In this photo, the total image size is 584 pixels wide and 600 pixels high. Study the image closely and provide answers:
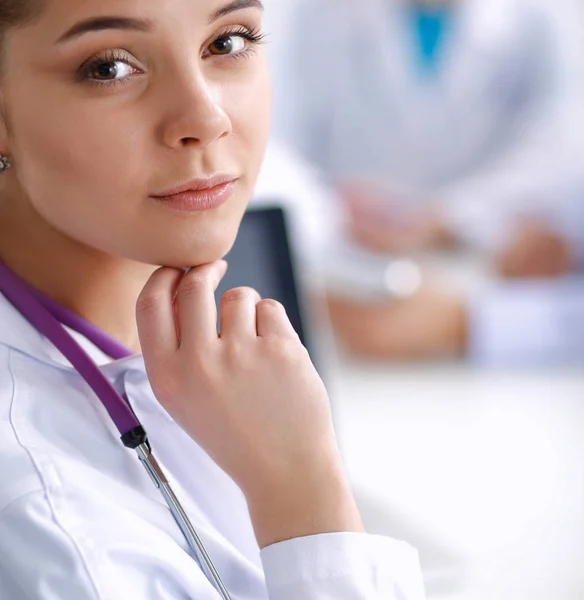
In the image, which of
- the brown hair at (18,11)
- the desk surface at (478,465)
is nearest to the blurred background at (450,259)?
the desk surface at (478,465)

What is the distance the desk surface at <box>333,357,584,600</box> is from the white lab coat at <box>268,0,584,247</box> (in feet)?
3.20

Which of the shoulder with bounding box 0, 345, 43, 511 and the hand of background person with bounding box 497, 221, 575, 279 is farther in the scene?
the hand of background person with bounding box 497, 221, 575, 279

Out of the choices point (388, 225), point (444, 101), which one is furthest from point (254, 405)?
point (444, 101)

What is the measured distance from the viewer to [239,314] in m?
0.63

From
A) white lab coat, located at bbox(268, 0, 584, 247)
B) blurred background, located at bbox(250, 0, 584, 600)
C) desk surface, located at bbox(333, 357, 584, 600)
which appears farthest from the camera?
white lab coat, located at bbox(268, 0, 584, 247)

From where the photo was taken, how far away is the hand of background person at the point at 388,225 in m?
1.97

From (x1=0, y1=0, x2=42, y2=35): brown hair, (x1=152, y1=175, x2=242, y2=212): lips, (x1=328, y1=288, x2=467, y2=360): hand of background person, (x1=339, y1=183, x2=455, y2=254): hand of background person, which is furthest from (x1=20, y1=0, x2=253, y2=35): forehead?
(x1=339, y1=183, x2=455, y2=254): hand of background person

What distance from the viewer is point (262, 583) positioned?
2.08ft

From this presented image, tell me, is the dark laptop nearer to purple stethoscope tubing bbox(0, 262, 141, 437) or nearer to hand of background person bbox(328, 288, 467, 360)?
purple stethoscope tubing bbox(0, 262, 141, 437)

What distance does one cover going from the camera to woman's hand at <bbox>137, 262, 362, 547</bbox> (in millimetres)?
576

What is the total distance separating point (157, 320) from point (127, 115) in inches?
5.1

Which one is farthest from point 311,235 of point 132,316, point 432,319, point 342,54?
point 132,316

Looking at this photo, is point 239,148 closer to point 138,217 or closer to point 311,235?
point 138,217

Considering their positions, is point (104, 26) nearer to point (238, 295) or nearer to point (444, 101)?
point (238, 295)
